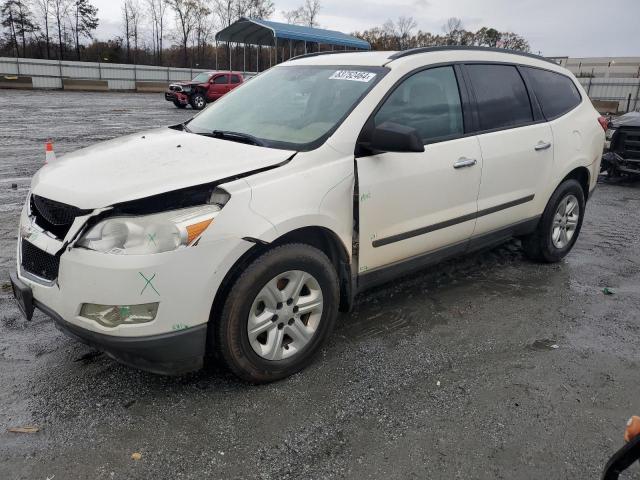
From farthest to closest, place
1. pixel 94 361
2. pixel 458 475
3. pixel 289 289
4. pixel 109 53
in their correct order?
pixel 109 53 < pixel 94 361 < pixel 289 289 < pixel 458 475

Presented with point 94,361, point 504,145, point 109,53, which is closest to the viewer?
point 94,361

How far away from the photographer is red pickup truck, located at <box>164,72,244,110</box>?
24.3m

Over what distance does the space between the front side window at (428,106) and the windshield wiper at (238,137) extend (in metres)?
0.76

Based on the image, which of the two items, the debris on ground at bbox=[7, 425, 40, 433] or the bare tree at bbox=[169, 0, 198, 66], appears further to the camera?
the bare tree at bbox=[169, 0, 198, 66]

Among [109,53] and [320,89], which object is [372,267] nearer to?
[320,89]

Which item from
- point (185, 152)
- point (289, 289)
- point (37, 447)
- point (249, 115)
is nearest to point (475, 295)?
point (289, 289)

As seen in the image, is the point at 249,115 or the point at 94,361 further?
the point at 249,115

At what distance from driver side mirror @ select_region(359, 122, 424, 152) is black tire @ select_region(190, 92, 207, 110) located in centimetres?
2288

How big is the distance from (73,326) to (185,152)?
3.74 feet

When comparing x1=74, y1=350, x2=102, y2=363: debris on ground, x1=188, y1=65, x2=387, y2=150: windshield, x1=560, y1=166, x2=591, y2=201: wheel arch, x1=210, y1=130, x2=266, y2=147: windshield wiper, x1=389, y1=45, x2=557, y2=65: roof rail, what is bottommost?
x1=74, y1=350, x2=102, y2=363: debris on ground

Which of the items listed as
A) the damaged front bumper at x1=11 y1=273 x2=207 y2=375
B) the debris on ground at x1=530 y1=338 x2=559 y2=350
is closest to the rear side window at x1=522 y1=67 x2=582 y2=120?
→ the debris on ground at x1=530 y1=338 x2=559 y2=350

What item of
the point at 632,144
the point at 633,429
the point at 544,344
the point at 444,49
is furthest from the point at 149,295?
the point at 632,144

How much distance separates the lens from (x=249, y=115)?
376 centimetres

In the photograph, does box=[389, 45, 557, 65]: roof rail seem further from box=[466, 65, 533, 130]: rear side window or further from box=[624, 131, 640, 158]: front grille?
box=[624, 131, 640, 158]: front grille
